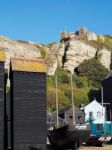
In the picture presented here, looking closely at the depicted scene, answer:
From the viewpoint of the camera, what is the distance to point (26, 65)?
1112 inches

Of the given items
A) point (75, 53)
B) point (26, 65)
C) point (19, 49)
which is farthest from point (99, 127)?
point (75, 53)

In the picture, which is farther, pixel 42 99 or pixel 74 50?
pixel 74 50

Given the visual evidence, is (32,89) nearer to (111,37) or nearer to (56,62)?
(56,62)

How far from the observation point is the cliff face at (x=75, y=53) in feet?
278

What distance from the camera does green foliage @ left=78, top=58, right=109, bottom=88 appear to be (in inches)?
3275

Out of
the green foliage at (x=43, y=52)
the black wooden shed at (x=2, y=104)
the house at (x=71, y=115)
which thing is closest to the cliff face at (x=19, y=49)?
the green foliage at (x=43, y=52)

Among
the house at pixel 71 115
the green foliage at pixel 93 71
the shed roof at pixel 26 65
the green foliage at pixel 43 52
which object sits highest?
the green foliage at pixel 43 52

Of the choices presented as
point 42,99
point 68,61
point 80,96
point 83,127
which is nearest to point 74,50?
point 68,61

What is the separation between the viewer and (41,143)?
2766 cm

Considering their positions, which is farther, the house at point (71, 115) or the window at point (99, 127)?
the house at point (71, 115)

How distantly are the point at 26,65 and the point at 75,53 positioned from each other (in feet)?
193

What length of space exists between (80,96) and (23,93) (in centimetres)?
4831

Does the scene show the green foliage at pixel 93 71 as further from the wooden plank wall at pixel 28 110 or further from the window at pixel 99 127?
the wooden plank wall at pixel 28 110

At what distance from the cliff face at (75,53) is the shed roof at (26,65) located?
52.6 metres
